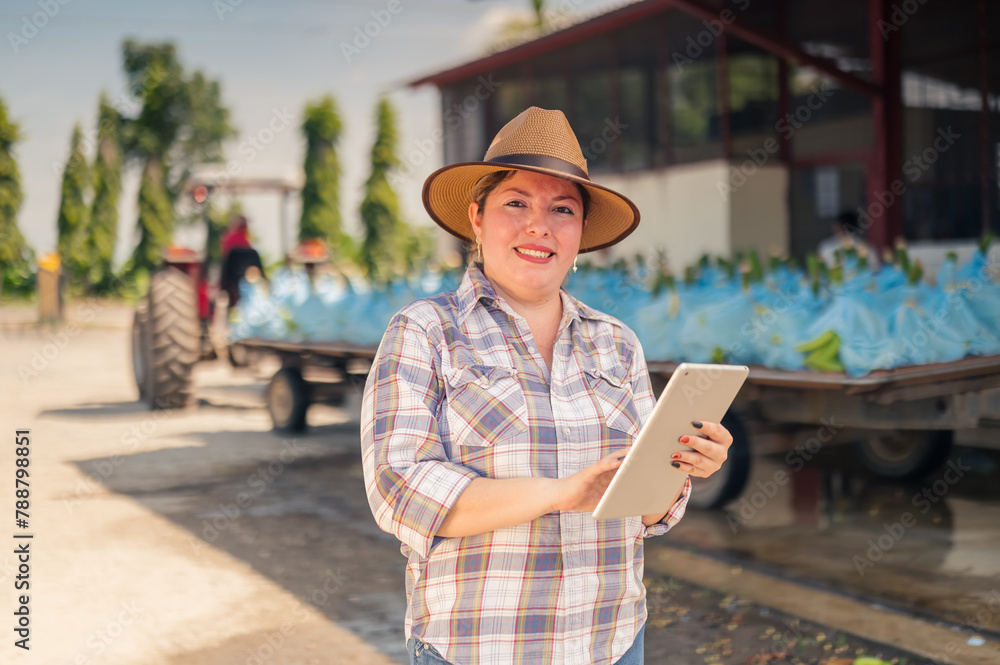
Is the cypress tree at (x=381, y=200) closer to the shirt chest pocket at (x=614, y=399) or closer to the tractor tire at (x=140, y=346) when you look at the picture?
the tractor tire at (x=140, y=346)

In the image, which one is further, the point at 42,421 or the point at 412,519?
the point at 42,421

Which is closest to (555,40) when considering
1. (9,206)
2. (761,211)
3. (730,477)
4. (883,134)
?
(761,211)

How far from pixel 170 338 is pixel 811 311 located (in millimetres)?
6966

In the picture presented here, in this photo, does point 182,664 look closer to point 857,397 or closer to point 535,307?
point 535,307

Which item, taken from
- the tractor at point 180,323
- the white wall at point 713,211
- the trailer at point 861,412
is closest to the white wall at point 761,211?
the white wall at point 713,211

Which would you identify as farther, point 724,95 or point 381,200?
point 381,200

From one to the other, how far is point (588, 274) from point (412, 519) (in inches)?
186

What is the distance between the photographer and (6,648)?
394cm

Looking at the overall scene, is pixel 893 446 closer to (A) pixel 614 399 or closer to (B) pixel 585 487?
(A) pixel 614 399

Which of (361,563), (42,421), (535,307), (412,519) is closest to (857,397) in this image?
(361,563)

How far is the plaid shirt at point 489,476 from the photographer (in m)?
1.79

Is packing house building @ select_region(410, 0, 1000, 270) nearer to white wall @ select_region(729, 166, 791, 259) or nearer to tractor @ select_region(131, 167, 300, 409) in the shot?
white wall @ select_region(729, 166, 791, 259)

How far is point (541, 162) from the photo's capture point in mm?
1995

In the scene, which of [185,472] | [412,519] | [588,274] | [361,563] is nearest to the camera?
[412,519]
